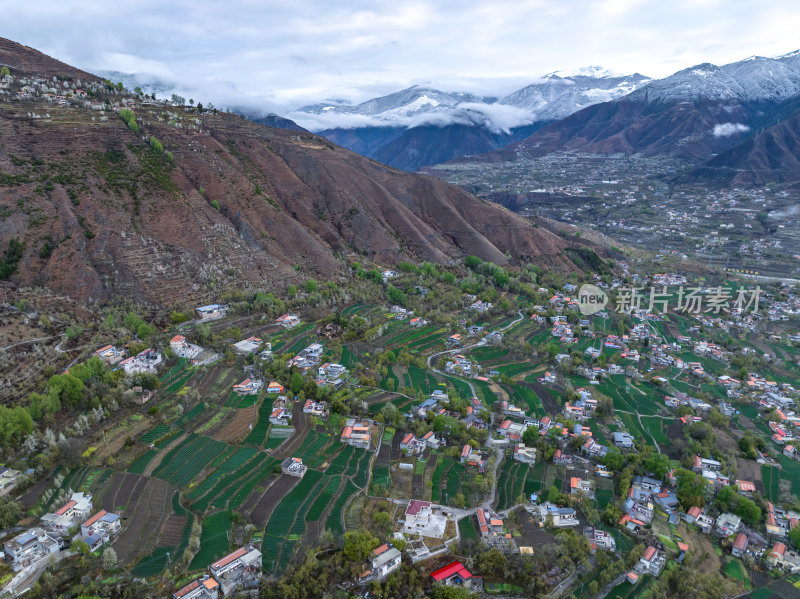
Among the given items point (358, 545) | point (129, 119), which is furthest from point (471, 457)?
point (129, 119)

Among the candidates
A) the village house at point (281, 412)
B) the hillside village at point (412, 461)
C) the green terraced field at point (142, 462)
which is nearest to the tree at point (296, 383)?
the hillside village at point (412, 461)

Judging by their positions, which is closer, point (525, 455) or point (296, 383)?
point (525, 455)

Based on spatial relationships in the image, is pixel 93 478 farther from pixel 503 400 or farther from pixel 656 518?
pixel 656 518

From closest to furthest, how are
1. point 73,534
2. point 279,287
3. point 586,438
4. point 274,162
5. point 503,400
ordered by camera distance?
1. point 73,534
2. point 586,438
3. point 503,400
4. point 279,287
5. point 274,162

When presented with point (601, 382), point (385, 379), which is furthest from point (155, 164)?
point (601, 382)

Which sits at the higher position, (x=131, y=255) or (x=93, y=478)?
(x=131, y=255)

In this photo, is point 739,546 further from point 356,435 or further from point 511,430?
point 356,435

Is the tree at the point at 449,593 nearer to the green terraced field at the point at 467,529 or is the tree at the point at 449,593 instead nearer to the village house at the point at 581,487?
the green terraced field at the point at 467,529
